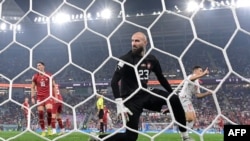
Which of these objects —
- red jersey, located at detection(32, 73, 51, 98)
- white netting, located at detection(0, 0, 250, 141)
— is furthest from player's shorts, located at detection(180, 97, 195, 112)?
white netting, located at detection(0, 0, 250, 141)

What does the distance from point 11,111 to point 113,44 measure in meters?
5.13

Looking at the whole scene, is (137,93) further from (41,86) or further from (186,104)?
(41,86)

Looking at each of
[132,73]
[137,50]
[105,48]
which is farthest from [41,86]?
[105,48]

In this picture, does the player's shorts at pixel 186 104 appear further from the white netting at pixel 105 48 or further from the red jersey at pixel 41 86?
the white netting at pixel 105 48

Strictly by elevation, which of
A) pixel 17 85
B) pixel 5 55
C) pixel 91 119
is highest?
pixel 5 55

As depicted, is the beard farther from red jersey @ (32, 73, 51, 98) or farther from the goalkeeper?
red jersey @ (32, 73, 51, 98)

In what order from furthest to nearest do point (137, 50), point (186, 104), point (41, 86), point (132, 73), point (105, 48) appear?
point (105, 48) → point (41, 86) → point (186, 104) → point (132, 73) → point (137, 50)

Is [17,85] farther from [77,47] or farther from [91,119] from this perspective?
[91,119]

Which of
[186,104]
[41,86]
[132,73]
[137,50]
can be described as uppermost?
[137,50]

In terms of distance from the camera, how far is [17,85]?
15.2 meters

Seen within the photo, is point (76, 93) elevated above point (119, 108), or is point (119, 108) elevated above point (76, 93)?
point (119, 108)

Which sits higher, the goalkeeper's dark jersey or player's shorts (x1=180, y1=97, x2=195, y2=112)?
the goalkeeper's dark jersey

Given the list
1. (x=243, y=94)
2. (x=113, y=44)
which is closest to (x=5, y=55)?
(x=113, y=44)

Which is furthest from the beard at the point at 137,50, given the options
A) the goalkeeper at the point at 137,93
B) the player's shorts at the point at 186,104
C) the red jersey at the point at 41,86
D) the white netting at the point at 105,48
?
the white netting at the point at 105,48
